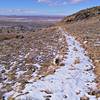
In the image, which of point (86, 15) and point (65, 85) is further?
point (86, 15)

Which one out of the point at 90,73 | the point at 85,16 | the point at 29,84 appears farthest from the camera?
the point at 85,16

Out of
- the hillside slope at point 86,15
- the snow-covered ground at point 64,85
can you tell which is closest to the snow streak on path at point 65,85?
the snow-covered ground at point 64,85

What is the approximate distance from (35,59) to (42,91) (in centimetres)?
945

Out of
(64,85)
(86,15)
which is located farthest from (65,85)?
(86,15)

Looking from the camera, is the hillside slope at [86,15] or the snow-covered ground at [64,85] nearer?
the snow-covered ground at [64,85]

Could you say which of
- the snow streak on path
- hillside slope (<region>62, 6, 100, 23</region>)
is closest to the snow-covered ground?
the snow streak on path

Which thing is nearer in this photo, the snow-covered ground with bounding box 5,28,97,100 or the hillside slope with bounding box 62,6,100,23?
the snow-covered ground with bounding box 5,28,97,100

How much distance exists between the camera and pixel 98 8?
4281 inches

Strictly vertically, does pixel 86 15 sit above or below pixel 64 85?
below

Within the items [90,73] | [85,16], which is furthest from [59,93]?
[85,16]

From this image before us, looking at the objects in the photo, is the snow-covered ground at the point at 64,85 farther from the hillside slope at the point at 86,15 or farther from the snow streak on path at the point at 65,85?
the hillside slope at the point at 86,15

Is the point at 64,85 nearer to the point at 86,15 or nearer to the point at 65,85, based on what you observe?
the point at 65,85

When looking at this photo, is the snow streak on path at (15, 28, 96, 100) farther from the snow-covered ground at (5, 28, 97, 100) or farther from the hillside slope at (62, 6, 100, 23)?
the hillside slope at (62, 6, 100, 23)

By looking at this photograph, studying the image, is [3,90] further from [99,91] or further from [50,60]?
[50,60]
